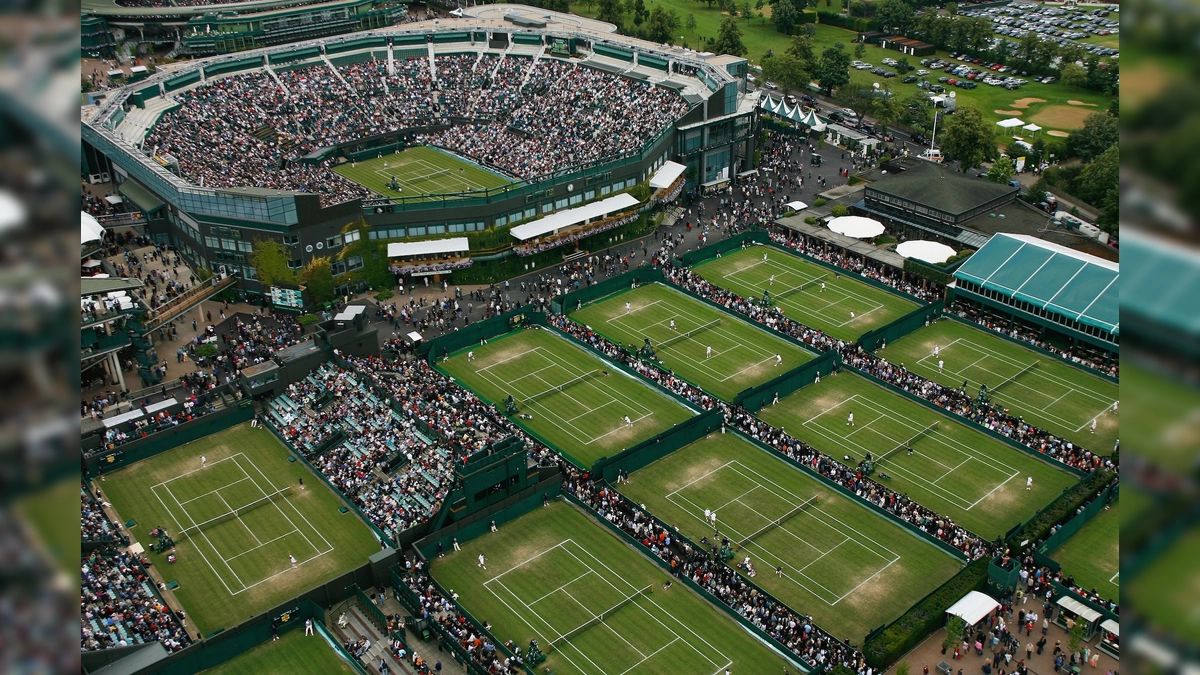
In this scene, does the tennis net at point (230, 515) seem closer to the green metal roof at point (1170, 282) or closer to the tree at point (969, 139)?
the green metal roof at point (1170, 282)

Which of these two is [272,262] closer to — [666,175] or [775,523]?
[666,175]

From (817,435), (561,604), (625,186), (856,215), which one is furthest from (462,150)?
(561,604)

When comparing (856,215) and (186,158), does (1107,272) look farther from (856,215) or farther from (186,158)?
(186,158)

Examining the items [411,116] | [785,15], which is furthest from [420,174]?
[785,15]

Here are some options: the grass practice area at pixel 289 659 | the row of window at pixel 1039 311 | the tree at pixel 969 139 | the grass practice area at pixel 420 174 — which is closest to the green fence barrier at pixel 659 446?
the grass practice area at pixel 289 659

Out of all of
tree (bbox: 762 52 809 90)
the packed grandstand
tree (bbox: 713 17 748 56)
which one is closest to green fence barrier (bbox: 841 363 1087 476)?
the packed grandstand
